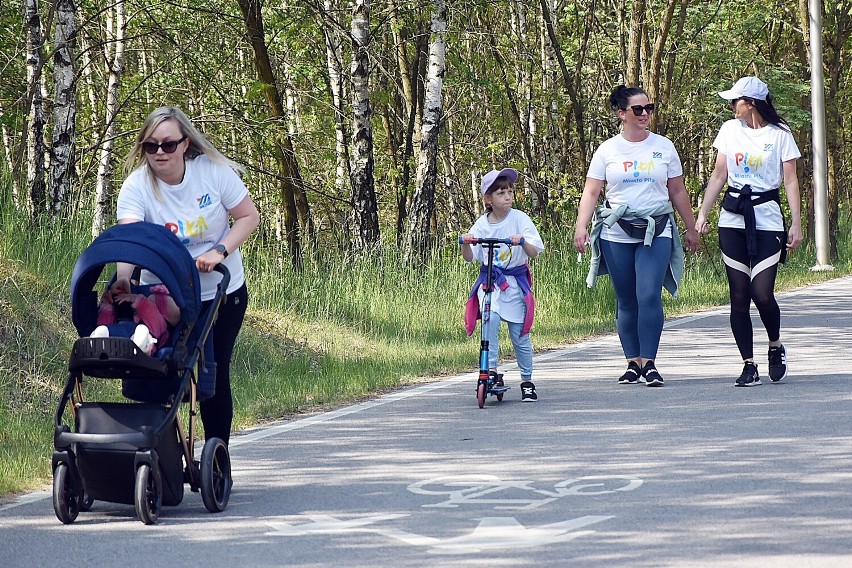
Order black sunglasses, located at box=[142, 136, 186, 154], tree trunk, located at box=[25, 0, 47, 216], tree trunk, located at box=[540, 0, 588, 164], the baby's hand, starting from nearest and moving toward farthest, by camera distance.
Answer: the baby's hand < black sunglasses, located at box=[142, 136, 186, 154] < tree trunk, located at box=[25, 0, 47, 216] < tree trunk, located at box=[540, 0, 588, 164]

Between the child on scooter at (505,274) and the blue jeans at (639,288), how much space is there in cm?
106

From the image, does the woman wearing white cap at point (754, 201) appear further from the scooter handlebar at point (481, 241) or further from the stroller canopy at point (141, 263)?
the stroller canopy at point (141, 263)

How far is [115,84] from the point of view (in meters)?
21.0

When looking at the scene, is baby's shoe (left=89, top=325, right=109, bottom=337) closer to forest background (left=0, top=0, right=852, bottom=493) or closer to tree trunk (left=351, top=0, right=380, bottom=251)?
forest background (left=0, top=0, right=852, bottom=493)

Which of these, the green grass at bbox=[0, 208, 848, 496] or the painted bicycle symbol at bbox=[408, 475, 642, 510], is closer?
the painted bicycle symbol at bbox=[408, 475, 642, 510]

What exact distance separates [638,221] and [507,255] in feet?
4.18

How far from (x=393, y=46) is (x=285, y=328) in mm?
14287

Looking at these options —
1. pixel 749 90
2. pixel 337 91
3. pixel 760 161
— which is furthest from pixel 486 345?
pixel 337 91

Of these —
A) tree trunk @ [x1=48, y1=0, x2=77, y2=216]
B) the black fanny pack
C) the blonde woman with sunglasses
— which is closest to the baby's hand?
the blonde woman with sunglasses

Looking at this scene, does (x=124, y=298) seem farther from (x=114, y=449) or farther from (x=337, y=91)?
(x=337, y=91)

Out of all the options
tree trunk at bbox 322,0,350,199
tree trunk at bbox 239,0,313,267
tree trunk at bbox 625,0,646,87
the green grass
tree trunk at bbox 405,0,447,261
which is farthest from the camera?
tree trunk at bbox 322,0,350,199

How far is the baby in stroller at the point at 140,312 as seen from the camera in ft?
20.8

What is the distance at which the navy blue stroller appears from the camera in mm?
Result: 6270

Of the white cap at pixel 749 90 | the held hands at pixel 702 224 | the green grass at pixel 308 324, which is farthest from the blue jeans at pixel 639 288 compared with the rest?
A: the green grass at pixel 308 324
